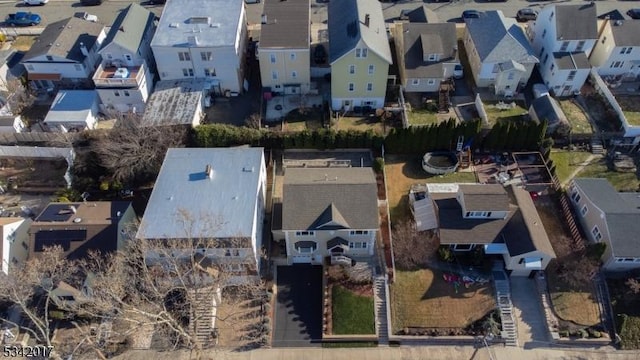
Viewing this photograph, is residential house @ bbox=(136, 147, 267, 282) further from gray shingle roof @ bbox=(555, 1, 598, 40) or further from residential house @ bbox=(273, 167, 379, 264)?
gray shingle roof @ bbox=(555, 1, 598, 40)

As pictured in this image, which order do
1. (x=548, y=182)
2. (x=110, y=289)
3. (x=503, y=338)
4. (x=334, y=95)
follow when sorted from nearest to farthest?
(x=110, y=289), (x=503, y=338), (x=548, y=182), (x=334, y=95)

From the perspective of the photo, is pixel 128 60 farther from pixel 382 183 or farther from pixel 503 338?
pixel 503 338

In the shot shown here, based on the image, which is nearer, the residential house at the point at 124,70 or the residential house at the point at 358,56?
the residential house at the point at 358,56

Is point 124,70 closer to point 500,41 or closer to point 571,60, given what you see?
point 500,41

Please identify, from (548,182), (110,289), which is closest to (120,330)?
(110,289)

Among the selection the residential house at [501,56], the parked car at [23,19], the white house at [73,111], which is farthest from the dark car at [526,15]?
the parked car at [23,19]

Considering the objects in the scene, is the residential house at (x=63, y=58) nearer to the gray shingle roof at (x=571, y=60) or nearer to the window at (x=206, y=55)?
the window at (x=206, y=55)
